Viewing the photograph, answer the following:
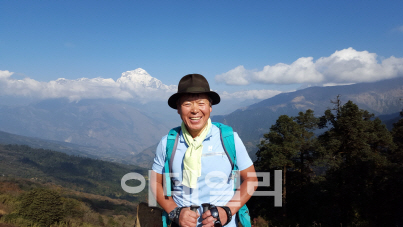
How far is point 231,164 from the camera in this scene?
2807 mm

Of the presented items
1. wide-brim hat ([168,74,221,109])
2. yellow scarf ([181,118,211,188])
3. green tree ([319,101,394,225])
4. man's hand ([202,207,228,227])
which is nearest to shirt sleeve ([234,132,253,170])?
yellow scarf ([181,118,211,188])

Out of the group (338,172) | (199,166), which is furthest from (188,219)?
(338,172)

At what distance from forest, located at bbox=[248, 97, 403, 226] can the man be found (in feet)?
53.2

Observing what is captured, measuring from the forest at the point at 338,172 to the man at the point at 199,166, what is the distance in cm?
1623

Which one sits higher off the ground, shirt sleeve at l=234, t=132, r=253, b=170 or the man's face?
the man's face

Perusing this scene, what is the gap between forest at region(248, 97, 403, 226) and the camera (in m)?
18.4

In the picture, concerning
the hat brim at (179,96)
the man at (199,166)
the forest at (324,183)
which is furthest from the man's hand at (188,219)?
the forest at (324,183)

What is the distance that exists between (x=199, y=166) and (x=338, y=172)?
72.3ft

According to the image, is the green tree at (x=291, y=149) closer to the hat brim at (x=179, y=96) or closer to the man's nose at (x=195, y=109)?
the hat brim at (x=179, y=96)

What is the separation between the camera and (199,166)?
2736mm

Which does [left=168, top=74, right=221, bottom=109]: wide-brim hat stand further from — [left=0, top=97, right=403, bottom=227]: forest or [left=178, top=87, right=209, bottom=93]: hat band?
[left=0, top=97, right=403, bottom=227]: forest

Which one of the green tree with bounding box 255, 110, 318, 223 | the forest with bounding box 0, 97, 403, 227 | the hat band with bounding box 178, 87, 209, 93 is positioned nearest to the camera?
the hat band with bounding box 178, 87, 209, 93

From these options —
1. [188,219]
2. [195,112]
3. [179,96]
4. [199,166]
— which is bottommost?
[188,219]

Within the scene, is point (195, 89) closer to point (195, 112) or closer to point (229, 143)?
point (195, 112)
